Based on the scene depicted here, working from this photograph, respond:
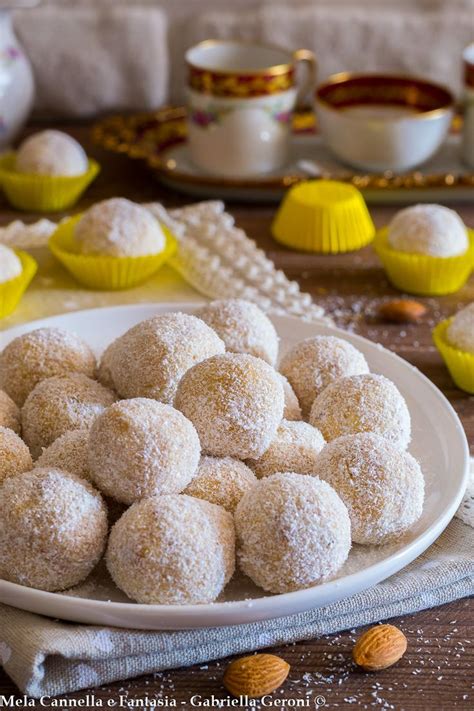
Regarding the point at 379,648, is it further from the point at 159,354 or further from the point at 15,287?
the point at 15,287

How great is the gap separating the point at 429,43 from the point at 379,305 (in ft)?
3.37

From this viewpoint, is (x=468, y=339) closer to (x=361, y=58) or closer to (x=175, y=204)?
(x=175, y=204)

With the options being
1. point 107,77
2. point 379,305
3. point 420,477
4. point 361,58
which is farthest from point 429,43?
point 420,477

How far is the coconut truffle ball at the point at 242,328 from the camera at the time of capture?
3.39 ft

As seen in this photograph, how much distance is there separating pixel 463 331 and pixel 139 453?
1.70 feet

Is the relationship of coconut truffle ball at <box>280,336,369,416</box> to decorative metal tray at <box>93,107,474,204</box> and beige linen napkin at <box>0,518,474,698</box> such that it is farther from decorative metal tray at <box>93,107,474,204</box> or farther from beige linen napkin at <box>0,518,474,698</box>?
decorative metal tray at <box>93,107,474,204</box>

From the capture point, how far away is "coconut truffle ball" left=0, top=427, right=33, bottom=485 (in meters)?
0.85

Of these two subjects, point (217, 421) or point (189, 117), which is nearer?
point (217, 421)

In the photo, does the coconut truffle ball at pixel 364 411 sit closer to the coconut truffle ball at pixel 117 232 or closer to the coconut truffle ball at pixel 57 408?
the coconut truffle ball at pixel 57 408

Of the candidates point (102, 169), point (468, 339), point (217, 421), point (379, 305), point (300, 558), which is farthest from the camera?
point (102, 169)

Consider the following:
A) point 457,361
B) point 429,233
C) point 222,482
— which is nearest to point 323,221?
point 429,233

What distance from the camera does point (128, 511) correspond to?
787 millimetres

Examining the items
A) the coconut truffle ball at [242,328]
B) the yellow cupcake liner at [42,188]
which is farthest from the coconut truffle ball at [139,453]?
the yellow cupcake liner at [42,188]

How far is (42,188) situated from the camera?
165 cm
